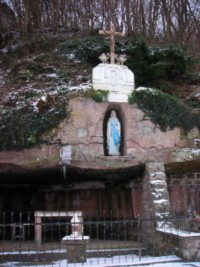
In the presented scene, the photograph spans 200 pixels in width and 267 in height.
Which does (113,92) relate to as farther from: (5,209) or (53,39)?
(53,39)

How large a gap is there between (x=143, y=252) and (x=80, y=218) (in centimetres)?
191

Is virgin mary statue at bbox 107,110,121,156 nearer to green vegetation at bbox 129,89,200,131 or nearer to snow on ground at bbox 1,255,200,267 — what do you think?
green vegetation at bbox 129,89,200,131

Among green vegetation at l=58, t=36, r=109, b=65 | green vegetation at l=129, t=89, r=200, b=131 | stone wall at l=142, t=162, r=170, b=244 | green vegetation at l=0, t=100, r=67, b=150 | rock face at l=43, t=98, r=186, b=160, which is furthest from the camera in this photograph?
green vegetation at l=58, t=36, r=109, b=65

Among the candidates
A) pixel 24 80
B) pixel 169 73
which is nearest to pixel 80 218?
pixel 24 80

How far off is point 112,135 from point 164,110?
1634 millimetres

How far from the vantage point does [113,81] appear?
1056 centimetres

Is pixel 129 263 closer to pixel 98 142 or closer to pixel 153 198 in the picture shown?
pixel 153 198

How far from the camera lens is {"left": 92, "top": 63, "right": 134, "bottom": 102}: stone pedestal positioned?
1043cm

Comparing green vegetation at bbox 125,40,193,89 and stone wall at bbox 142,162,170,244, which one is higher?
green vegetation at bbox 125,40,193,89

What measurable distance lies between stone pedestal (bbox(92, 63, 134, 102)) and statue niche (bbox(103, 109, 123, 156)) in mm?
466

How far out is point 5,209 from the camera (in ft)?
42.2

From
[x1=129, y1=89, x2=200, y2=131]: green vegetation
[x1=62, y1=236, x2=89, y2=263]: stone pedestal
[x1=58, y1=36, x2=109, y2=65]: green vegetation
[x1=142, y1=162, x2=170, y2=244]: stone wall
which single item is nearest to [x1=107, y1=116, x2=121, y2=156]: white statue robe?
[x1=129, y1=89, x2=200, y2=131]: green vegetation

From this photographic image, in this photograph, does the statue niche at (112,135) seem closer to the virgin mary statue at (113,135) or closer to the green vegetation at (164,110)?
the virgin mary statue at (113,135)

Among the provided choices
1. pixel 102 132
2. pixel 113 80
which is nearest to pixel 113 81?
pixel 113 80
